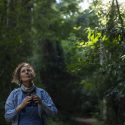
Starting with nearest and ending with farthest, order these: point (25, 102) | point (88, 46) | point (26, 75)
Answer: point (25, 102), point (26, 75), point (88, 46)

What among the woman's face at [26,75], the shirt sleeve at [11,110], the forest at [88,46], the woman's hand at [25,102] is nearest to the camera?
the woman's hand at [25,102]

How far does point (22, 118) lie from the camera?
6438mm

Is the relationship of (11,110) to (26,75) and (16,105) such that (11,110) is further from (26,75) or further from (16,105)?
(26,75)

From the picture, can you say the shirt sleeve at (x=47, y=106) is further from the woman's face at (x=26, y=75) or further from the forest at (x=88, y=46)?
the forest at (x=88, y=46)

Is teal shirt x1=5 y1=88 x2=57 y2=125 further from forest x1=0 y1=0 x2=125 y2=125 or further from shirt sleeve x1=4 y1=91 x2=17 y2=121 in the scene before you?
forest x1=0 y1=0 x2=125 y2=125

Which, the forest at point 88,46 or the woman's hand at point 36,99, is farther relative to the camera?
the forest at point 88,46

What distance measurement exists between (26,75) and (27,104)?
0.47 m

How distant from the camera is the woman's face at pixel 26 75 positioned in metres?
6.58

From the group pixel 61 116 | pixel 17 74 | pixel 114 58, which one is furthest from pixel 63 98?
pixel 17 74

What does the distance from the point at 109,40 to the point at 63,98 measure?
19.4m

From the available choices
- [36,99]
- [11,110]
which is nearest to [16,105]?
[11,110]

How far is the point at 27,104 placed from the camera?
6324 millimetres

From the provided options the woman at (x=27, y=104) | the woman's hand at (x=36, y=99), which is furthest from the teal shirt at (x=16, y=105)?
the woman's hand at (x=36, y=99)

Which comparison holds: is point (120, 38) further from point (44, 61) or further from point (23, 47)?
point (44, 61)
